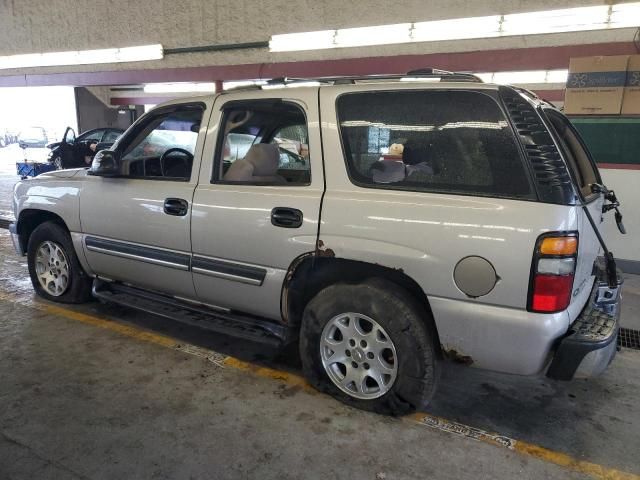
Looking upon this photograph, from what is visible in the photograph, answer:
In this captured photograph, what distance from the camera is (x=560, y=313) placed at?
2.29 metres

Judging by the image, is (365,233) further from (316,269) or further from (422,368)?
(422,368)

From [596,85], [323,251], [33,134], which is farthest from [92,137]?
[33,134]

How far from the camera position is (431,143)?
252 cm

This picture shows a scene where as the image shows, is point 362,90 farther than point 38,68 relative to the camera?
→ No

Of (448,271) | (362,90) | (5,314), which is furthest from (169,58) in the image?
(448,271)

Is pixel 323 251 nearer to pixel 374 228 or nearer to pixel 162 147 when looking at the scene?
pixel 374 228

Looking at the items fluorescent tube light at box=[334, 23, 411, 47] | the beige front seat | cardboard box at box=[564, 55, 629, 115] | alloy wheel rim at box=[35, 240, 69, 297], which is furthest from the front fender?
fluorescent tube light at box=[334, 23, 411, 47]

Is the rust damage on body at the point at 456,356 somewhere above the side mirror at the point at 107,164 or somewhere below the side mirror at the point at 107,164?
below

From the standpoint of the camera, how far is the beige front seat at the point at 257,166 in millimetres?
3182

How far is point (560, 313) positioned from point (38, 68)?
1561 cm

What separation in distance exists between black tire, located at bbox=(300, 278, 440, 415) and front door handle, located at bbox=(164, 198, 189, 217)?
43.6 inches

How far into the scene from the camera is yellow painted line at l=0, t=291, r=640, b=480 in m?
2.43

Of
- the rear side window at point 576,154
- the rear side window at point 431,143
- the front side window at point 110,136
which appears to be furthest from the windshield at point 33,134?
the rear side window at point 576,154

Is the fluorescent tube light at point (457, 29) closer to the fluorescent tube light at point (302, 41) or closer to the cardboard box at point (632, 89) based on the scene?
the fluorescent tube light at point (302, 41)
